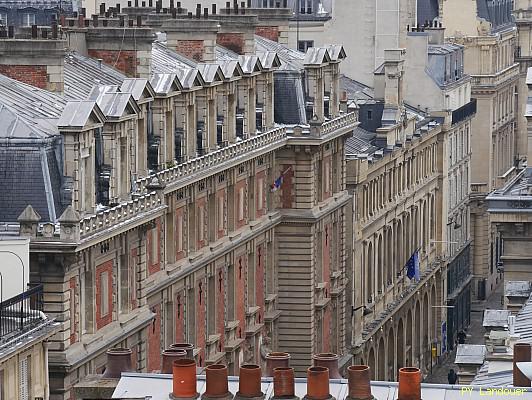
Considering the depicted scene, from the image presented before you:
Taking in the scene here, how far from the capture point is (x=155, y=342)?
262 ft

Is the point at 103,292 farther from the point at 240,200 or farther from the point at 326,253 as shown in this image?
the point at 326,253

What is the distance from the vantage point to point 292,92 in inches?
4072

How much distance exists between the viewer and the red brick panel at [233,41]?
334 ft

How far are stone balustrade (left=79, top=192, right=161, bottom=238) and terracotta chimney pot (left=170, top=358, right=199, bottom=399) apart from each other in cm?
2239

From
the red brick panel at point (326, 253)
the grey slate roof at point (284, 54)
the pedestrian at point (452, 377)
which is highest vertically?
the grey slate roof at point (284, 54)

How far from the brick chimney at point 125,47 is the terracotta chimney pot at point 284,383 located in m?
39.9

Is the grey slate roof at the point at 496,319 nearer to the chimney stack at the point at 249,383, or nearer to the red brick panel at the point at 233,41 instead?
the chimney stack at the point at 249,383

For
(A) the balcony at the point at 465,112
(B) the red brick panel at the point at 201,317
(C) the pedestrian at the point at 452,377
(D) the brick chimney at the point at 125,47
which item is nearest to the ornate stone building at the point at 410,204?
(A) the balcony at the point at 465,112

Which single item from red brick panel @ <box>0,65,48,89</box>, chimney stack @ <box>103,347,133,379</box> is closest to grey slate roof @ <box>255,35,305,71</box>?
red brick panel @ <box>0,65,48,89</box>

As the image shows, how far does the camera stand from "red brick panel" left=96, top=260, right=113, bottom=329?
69.9 m

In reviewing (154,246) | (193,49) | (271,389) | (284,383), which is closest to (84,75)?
(154,246)

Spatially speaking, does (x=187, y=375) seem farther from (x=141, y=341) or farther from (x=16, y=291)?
(x=141, y=341)

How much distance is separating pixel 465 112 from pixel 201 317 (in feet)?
224

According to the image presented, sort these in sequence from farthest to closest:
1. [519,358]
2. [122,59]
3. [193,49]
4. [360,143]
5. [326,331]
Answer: [360,143], [326,331], [193,49], [122,59], [519,358]
